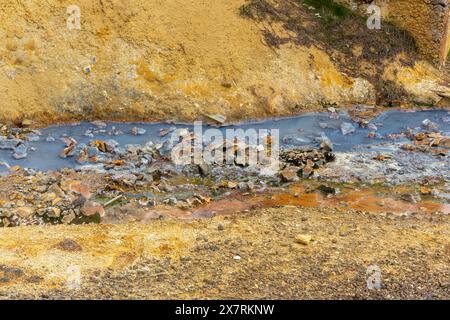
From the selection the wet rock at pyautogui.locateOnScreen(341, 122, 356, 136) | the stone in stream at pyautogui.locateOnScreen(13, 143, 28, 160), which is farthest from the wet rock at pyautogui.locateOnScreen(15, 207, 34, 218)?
the wet rock at pyautogui.locateOnScreen(341, 122, 356, 136)

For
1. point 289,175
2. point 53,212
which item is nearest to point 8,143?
point 53,212

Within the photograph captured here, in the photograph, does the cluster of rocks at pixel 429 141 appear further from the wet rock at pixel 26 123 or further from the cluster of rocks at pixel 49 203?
the wet rock at pixel 26 123

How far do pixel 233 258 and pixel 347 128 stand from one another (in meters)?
7.12

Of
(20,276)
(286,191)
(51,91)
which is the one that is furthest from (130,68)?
(20,276)

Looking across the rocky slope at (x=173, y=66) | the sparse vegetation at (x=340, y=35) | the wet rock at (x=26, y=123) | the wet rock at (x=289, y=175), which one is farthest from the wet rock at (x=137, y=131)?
the sparse vegetation at (x=340, y=35)

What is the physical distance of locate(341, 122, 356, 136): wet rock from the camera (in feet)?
46.6

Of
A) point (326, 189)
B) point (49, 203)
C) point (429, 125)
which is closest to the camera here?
point (49, 203)

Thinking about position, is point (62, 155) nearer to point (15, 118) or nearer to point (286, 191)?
point (15, 118)

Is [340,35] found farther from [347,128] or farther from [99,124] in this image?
[99,124]

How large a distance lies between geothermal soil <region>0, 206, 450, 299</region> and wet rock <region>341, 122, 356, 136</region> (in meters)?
4.54

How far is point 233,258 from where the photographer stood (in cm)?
817

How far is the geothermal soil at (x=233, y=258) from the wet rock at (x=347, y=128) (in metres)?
4.54

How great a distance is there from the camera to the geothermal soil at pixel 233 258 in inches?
292

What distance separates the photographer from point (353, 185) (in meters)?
11.6
